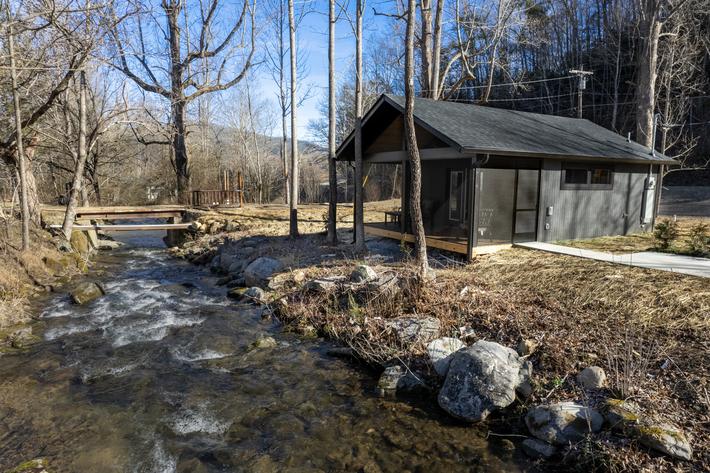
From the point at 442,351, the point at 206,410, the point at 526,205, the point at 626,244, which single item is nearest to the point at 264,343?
the point at 206,410

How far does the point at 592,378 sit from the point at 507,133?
21.9ft

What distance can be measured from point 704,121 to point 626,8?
8025 millimetres

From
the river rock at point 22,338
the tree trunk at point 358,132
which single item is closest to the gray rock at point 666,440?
the tree trunk at point 358,132

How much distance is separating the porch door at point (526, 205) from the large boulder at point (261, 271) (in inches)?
221

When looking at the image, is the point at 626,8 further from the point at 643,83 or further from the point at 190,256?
the point at 190,256

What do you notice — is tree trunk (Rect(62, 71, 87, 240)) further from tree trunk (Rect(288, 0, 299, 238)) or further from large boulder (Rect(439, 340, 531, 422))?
large boulder (Rect(439, 340, 531, 422))

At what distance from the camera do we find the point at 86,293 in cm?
958

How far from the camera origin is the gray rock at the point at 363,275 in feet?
26.8

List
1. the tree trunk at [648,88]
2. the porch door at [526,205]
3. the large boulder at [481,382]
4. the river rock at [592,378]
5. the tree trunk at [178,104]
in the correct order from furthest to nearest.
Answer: the tree trunk at [178,104], the tree trunk at [648,88], the porch door at [526,205], the large boulder at [481,382], the river rock at [592,378]

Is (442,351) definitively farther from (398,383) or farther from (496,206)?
(496,206)

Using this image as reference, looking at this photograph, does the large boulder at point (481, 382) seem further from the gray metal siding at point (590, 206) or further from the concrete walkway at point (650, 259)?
the gray metal siding at point (590, 206)

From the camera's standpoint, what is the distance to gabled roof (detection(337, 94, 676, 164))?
29.3ft

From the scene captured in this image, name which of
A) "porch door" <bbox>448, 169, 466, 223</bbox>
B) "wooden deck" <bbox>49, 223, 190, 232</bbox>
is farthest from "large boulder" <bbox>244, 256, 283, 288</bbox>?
"wooden deck" <bbox>49, 223, 190, 232</bbox>

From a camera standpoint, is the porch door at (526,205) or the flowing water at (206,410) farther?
the porch door at (526,205)
